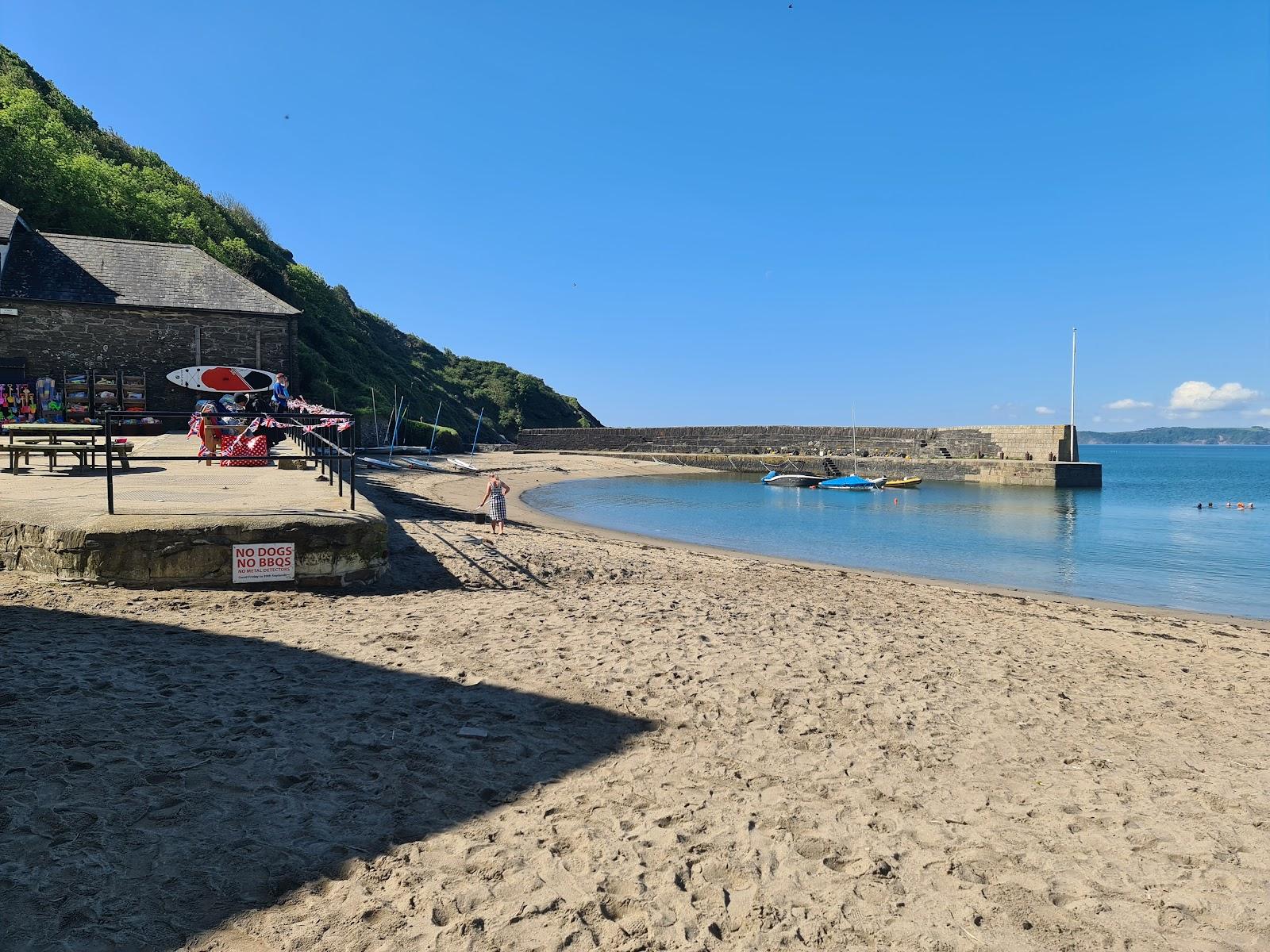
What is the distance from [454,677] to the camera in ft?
17.2

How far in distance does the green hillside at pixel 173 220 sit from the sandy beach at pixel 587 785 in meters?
24.0

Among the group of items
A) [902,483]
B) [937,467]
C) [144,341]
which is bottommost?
[902,483]

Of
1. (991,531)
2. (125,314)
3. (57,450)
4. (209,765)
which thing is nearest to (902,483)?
(991,531)

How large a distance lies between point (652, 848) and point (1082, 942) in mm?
1748

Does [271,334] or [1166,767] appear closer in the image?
[1166,767]

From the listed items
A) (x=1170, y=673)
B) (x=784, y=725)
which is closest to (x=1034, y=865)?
(x=784, y=725)

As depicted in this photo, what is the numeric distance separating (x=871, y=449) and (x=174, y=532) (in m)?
45.3

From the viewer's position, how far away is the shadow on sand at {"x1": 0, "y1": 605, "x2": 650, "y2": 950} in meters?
2.61

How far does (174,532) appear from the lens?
6.62m

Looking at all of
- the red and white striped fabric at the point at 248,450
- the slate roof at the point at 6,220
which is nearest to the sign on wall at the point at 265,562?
the red and white striped fabric at the point at 248,450

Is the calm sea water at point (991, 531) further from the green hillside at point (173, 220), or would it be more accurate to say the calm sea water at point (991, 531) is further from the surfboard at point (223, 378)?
the green hillside at point (173, 220)

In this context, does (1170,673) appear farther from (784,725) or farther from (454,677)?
(454,677)

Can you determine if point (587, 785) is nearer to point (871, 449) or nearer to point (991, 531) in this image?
point (991, 531)

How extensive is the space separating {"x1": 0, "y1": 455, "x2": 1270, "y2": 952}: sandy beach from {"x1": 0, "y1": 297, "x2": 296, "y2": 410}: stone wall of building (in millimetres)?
17133
